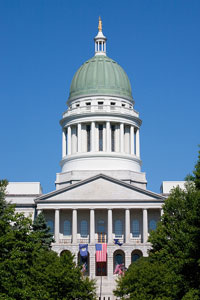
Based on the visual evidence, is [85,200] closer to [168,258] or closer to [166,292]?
[168,258]

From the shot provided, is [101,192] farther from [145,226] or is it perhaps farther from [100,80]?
[100,80]

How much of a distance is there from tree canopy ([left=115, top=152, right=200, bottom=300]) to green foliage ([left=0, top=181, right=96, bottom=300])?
4.38 metres

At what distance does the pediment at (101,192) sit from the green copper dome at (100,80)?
57.2ft

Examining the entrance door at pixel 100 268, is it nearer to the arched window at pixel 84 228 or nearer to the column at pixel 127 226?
the column at pixel 127 226

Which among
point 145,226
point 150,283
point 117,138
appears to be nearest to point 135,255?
point 145,226

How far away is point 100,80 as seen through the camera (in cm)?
10781

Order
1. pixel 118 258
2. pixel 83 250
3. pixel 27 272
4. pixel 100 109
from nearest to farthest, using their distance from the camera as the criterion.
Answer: pixel 27 272 < pixel 83 250 < pixel 118 258 < pixel 100 109

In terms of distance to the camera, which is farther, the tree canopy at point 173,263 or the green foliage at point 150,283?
the green foliage at point 150,283

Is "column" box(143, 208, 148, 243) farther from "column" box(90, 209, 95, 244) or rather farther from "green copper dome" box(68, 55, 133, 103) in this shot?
"green copper dome" box(68, 55, 133, 103)

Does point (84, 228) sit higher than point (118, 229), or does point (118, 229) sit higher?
point (84, 228)

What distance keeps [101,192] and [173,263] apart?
3518 cm

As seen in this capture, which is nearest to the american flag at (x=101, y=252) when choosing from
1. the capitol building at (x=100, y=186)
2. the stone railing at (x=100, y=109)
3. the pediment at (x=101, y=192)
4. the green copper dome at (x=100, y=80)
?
the capitol building at (x=100, y=186)

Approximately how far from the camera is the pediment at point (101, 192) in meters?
93.6

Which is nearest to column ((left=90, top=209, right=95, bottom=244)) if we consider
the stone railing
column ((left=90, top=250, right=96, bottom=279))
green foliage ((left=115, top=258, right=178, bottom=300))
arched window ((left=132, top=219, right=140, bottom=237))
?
column ((left=90, top=250, right=96, bottom=279))
